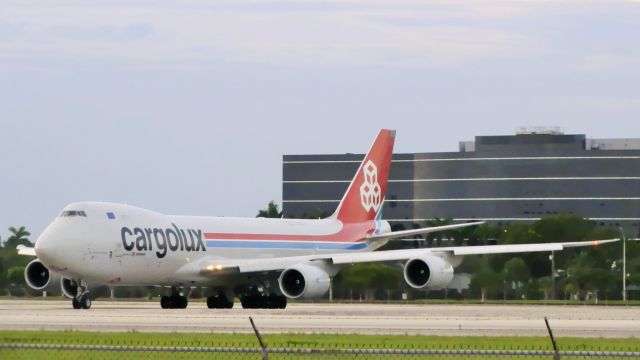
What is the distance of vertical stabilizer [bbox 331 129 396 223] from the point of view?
246 ft

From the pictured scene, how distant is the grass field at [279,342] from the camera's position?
101ft

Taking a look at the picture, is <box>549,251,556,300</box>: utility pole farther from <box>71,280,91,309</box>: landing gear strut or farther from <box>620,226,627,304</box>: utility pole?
<box>71,280,91,309</box>: landing gear strut

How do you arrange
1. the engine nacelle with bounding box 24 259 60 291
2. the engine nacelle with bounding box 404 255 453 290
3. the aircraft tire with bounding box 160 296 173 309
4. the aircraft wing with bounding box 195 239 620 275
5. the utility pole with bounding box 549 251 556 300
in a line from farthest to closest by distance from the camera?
the utility pole with bounding box 549 251 556 300, the engine nacelle with bounding box 24 259 60 291, the aircraft tire with bounding box 160 296 173 309, the aircraft wing with bounding box 195 239 620 275, the engine nacelle with bounding box 404 255 453 290

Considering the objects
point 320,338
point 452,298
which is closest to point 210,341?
point 320,338

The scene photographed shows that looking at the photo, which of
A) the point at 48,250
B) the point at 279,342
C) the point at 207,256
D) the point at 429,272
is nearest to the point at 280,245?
the point at 207,256

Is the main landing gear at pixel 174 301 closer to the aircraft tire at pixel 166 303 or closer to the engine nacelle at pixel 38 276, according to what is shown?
the aircraft tire at pixel 166 303

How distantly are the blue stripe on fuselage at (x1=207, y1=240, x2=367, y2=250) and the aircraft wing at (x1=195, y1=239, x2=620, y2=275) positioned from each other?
86 cm

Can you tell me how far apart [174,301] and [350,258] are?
7.63 metres

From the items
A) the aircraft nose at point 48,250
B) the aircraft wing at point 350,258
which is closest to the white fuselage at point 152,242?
the aircraft nose at point 48,250

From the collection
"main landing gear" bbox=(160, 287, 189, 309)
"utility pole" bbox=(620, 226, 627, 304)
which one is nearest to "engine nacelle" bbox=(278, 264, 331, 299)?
"main landing gear" bbox=(160, 287, 189, 309)

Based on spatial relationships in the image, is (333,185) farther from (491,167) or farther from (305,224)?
(305,224)

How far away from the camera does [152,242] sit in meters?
62.5

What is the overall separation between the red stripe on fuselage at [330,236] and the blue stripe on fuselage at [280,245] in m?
0.18

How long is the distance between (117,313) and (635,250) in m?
48.0
